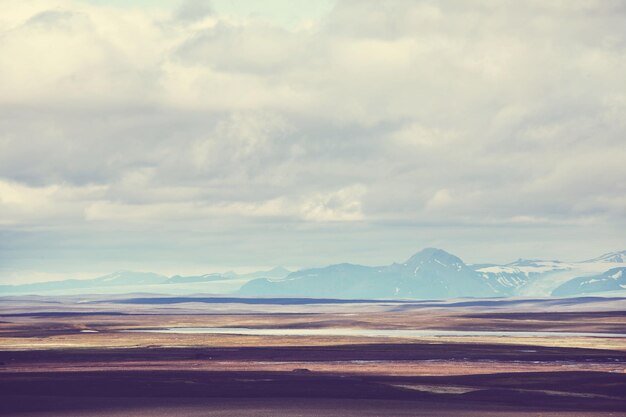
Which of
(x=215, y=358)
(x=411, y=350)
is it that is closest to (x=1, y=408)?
(x=215, y=358)

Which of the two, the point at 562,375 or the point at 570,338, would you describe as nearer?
the point at 562,375

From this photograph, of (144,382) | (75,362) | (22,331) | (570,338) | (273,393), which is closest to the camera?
(273,393)

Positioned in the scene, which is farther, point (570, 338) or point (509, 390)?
point (570, 338)

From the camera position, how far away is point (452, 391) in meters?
80.9

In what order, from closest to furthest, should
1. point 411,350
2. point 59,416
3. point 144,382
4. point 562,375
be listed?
1. point 59,416
2. point 144,382
3. point 562,375
4. point 411,350

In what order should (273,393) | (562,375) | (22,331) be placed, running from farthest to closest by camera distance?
1. (22,331)
2. (562,375)
3. (273,393)

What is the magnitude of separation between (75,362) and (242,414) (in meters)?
42.3

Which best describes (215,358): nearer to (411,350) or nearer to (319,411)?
(411,350)

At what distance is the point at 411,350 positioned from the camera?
408 ft

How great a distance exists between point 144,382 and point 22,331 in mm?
100035

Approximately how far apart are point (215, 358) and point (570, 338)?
64116 millimetres

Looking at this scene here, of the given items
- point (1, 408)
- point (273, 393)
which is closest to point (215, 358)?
point (273, 393)

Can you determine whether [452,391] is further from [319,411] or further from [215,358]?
[215,358]

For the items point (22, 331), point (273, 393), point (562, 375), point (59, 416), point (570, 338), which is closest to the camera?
point (59, 416)
